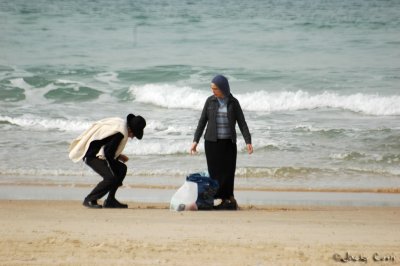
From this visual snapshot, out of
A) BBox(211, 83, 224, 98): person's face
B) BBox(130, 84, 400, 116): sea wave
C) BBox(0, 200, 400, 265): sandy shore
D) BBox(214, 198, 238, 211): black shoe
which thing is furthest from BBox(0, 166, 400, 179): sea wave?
BBox(130, 84, 400, 116): sea wave

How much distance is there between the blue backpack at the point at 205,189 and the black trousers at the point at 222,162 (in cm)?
17

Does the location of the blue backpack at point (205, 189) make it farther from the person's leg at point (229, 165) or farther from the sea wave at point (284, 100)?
the sea wave at point (284, 100)

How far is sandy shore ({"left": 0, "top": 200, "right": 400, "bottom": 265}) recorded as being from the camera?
6.30 m

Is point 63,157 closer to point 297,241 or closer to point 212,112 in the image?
point 212,112

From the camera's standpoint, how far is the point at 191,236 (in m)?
7.24

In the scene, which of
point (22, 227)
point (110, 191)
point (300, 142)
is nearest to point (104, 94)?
point (300, 142)

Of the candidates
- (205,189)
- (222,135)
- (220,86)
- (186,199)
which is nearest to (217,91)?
(220,86)

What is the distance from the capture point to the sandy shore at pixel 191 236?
6301 mm

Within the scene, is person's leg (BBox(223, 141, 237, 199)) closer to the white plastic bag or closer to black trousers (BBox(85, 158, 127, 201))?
the white plastic bag

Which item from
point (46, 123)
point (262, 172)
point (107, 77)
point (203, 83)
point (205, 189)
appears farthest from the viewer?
point (107, 77)

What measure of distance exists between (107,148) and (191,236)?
202 centimetres

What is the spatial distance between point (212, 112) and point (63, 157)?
16.5 ft

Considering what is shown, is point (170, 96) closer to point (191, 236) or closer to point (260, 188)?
point (260, 188)

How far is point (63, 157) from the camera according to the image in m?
13.6
